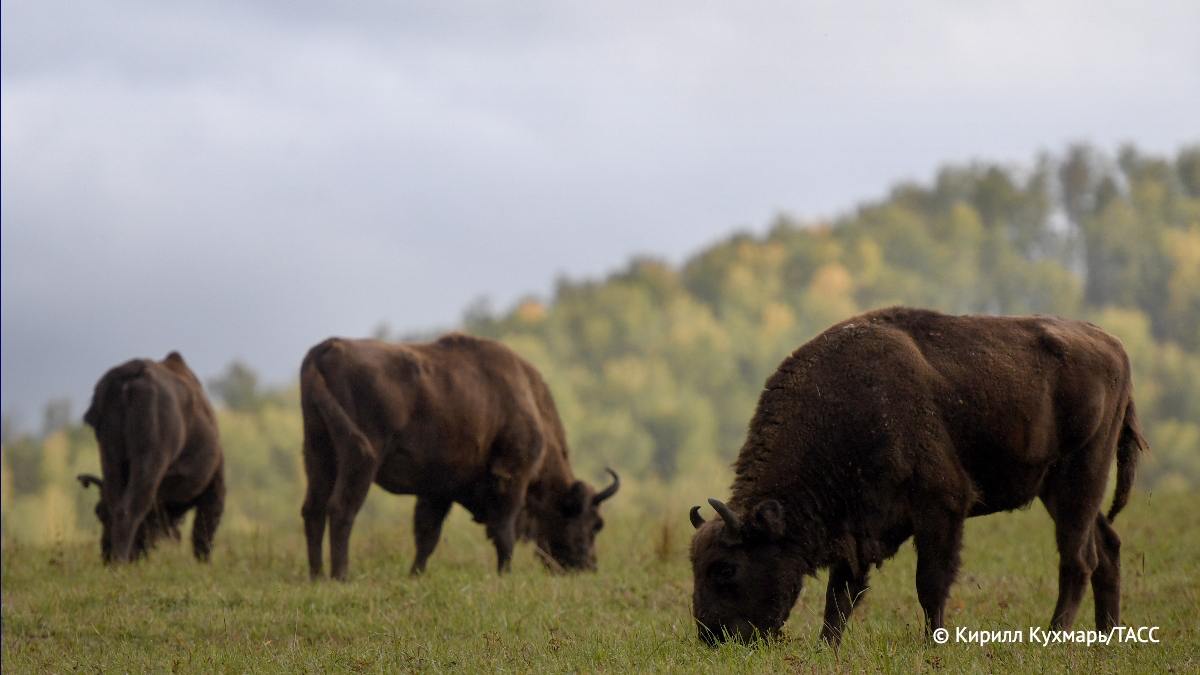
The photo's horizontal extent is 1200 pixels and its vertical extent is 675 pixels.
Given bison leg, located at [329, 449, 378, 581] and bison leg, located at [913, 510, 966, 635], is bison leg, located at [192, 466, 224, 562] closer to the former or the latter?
bison leg, located at [329, 449, 378, 581]

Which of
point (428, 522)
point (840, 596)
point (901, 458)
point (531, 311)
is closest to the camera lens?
point (901, 458)

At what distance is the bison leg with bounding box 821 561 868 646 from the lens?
27.8 ft

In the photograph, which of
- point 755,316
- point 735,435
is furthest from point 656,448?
point 755,316

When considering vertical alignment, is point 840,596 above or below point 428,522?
above

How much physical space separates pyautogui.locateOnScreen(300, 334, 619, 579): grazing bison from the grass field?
0.50 metres

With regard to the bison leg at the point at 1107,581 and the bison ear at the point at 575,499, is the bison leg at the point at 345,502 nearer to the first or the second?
the bison ear at the point at 575,499

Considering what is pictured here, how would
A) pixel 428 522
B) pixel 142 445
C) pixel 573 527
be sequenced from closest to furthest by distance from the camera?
pixel 142 445 < pixel 428 522 < pixel 573 527

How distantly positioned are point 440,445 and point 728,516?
569 cm

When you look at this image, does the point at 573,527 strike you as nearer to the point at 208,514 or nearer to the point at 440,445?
the point at 440,445

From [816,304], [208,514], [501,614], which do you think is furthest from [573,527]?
[816,304]

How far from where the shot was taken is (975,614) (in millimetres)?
9930

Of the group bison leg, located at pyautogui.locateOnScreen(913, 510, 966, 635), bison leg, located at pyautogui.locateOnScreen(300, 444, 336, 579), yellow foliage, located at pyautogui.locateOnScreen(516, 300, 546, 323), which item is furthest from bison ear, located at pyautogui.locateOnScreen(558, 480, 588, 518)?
yellow foliage, located at pyautogui.locateOnScreen(516, 300, 546, 323)

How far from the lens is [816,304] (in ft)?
258

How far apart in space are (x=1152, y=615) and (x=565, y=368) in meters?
69.0
